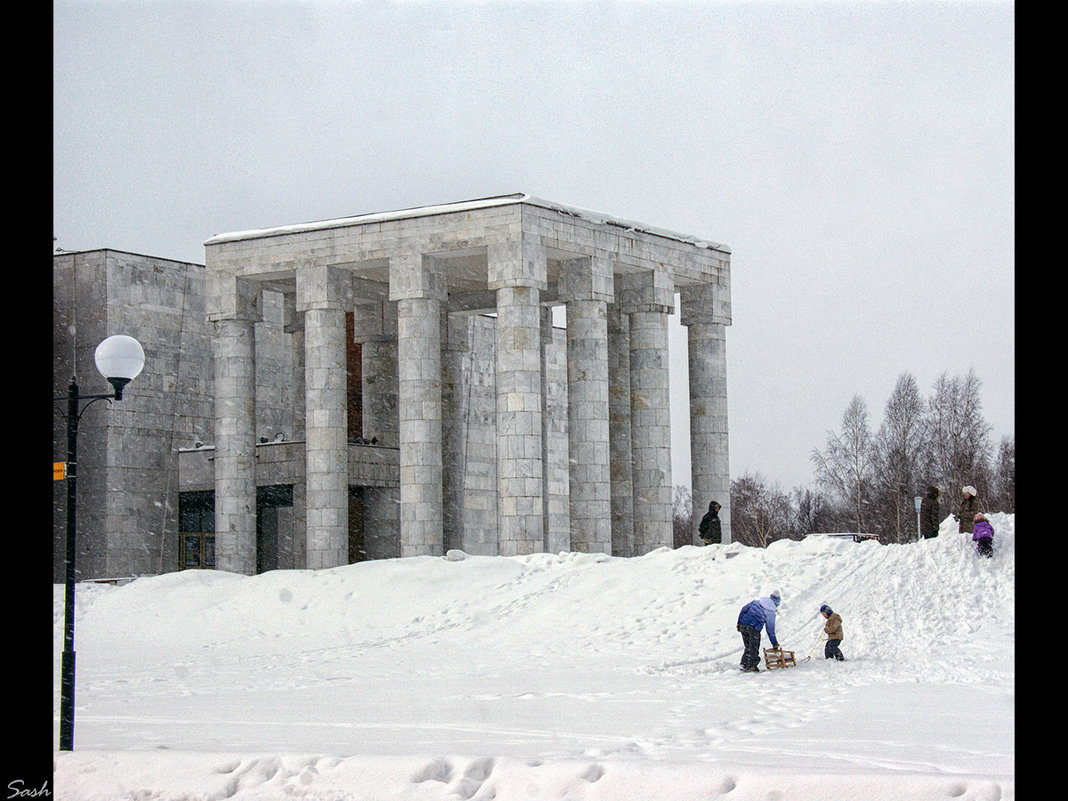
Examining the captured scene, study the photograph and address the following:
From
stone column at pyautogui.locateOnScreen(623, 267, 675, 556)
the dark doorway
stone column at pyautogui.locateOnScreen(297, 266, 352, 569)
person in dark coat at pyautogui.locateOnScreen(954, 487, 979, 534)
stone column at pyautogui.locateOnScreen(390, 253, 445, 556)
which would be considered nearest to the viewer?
person in dark coat at pyautogui.locateOnScreen(954, 487, 979, 534)

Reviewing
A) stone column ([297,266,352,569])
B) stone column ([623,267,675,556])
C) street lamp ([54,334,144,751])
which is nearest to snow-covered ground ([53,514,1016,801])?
street lamp ([54,334,144,751])

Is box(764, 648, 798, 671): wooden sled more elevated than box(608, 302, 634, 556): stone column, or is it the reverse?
box(608, 302, 634, 556): stone column

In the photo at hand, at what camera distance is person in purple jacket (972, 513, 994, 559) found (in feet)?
75.9

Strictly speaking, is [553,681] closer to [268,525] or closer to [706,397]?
[706,397]

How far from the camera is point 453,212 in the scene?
35031 millimetres

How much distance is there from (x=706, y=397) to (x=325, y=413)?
10874mm

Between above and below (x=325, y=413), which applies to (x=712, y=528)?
below

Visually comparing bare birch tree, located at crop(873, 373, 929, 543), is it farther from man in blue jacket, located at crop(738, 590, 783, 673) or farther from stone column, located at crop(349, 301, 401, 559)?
man in blue jacket, located at crop(738, 590, 783, 673)

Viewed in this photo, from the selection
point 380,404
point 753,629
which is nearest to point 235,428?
point 380,404

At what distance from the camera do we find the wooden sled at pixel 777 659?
19.5m

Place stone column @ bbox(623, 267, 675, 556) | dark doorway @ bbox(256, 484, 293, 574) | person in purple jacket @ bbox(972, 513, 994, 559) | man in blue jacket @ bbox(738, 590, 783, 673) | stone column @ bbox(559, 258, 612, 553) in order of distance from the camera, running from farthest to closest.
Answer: dark doorway @ bbox(256, 484, 293, 574)
stone column @ bbox(623, 267, 675, 556)
stone column @ bbox(559, 258, 612, 553)
person in purple jacket @ bbox(972, 513, 994, 559)
man in blue jacket @ bbox(738, 590, 783, 673)

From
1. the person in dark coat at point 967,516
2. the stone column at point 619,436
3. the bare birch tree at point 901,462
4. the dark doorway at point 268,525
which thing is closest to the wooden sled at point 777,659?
the person in dark coat at point 967,516

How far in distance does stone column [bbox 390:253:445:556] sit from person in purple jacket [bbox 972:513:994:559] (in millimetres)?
15266

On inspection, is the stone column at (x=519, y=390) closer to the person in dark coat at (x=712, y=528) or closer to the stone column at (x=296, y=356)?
the person in dark coat at (x=712, y=528)
